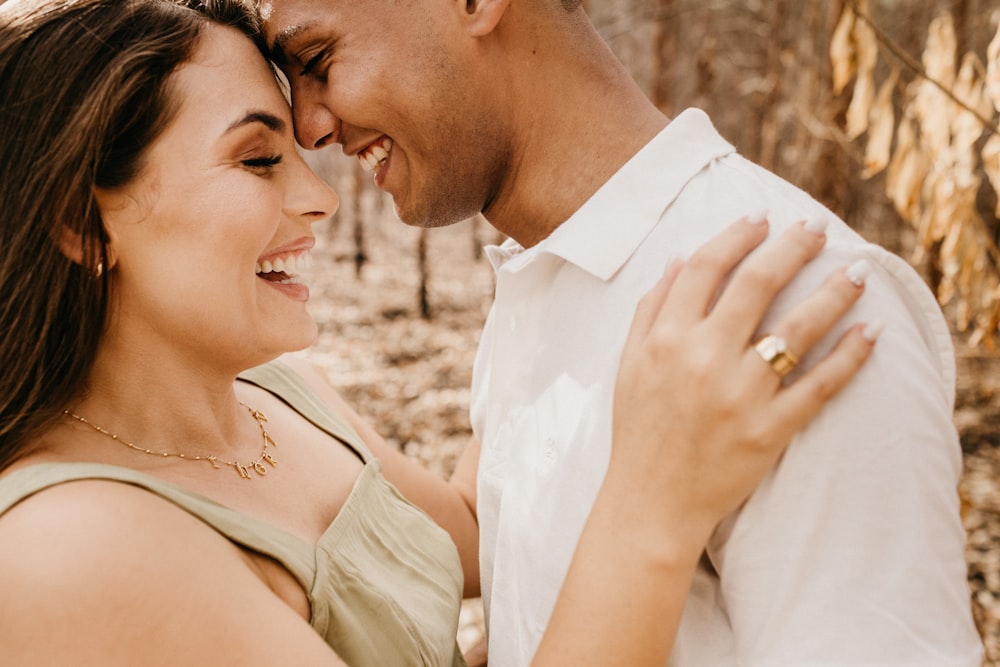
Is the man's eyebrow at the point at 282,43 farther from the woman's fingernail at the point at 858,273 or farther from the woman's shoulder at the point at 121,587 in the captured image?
→ the woman's fingernail at the point at 858,273

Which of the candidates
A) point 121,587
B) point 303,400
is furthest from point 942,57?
point 121,587

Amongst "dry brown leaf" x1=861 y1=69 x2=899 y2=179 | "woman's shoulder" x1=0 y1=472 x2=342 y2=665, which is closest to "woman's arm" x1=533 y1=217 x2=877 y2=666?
Result: "woman's shoulder" x1=0 y1=472 x2=342 y2=665

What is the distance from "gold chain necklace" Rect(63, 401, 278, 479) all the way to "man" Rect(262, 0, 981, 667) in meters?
0.58

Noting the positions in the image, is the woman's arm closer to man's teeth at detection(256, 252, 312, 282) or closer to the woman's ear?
man's teeth at detection(256, 252, 312, 282)

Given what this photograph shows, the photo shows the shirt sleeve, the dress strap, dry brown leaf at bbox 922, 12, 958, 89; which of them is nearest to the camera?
the shirt sleeve

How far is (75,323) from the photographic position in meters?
1.86

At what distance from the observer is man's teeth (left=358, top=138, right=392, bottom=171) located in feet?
6.52

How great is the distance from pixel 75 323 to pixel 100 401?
19cm

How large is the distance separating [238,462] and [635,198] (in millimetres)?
1150

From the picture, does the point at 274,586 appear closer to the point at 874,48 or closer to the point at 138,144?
the point at 138,144

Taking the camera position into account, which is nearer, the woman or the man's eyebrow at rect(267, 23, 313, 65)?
the woman

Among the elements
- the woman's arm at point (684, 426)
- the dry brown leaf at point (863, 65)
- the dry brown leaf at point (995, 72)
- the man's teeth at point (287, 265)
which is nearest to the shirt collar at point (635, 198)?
the woman's arm at point (684, 426)

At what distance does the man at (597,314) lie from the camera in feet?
4.11

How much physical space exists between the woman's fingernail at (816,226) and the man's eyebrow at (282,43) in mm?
1165
